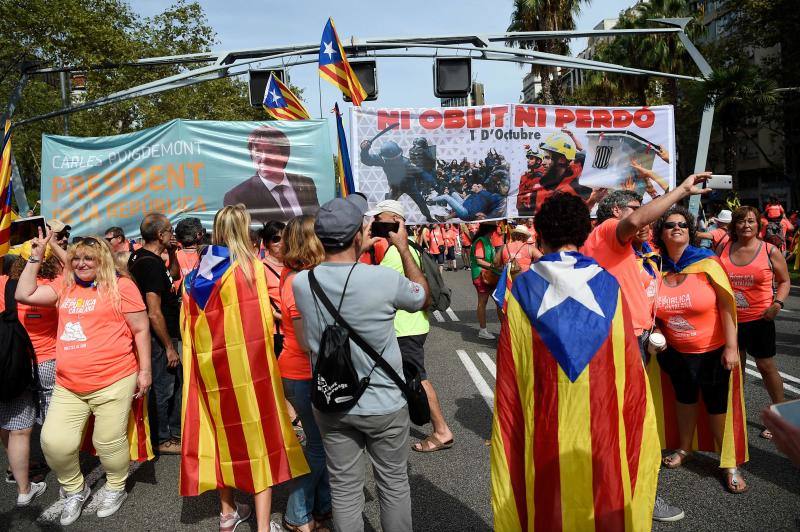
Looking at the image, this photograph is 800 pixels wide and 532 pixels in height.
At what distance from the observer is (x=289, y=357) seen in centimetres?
354

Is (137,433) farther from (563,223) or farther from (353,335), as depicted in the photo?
(563,223)

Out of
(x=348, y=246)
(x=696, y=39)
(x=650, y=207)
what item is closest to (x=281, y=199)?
(x=348, y=246)

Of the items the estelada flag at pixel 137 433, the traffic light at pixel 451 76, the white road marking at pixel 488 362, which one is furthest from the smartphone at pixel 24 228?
the traffic light at pixel 451 76

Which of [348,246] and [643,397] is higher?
[348,246]

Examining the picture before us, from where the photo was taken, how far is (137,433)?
4.38 metres

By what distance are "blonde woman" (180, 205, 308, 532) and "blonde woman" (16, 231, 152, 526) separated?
0.60 metres

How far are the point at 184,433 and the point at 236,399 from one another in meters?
0.42

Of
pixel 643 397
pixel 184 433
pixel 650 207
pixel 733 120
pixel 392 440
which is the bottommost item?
pixel 184 433

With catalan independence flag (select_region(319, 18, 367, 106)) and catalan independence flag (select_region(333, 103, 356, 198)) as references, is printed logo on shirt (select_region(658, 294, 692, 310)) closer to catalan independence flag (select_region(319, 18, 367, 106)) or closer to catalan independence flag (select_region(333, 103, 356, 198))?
catalan independence flag (select_region(333, 103, 356, 198))

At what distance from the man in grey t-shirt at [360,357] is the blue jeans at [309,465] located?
2.20ft

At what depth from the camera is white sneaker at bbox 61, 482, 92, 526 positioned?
3879mm

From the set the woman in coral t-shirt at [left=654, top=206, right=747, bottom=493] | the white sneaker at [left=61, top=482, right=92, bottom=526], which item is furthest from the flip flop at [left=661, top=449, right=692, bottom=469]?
the white sneaker at [left=61, top=482, right=92, bottom=526]

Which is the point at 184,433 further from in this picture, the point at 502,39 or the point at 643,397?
the point at 502,39

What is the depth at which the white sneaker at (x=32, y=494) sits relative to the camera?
13.7 feet
